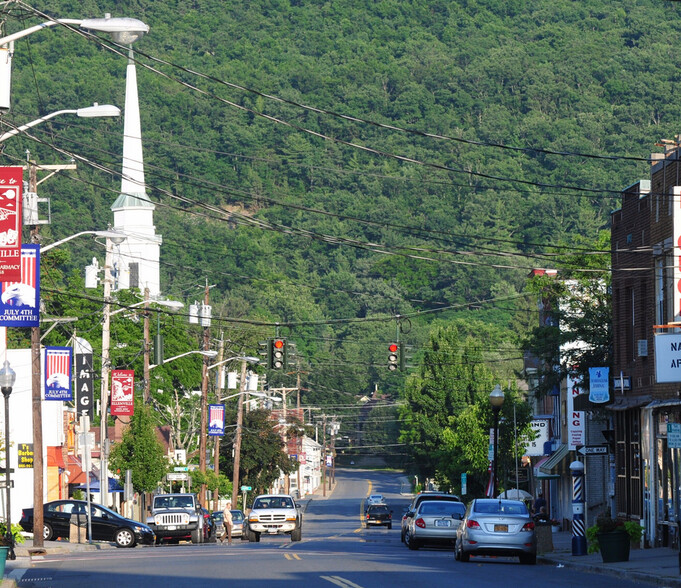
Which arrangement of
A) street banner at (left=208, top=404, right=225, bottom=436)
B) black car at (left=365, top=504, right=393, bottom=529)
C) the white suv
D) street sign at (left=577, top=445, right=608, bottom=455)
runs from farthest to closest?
black car at (left=365, top=504, right=393, bottom=529), street banner at (left=208, top=404, right=225, bottom=436), the white suv, street sign at (left=577, top=445, right=608, bottom=455)

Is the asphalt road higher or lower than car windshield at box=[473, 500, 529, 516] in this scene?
lower

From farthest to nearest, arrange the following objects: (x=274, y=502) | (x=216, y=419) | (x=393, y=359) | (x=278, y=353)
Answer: (x=216, y=419), (x=393, y=359), (x=274, y=502), (x=278, y=353)

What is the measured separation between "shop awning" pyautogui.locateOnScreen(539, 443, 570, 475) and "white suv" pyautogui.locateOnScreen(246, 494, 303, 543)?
1751cm

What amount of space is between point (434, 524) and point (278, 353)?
34.2 feet

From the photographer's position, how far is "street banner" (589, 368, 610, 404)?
35.4 meters

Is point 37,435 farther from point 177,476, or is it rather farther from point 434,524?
point 177,476

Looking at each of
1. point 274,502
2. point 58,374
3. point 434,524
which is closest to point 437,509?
point 434,524

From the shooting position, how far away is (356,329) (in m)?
176

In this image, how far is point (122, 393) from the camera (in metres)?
51.7

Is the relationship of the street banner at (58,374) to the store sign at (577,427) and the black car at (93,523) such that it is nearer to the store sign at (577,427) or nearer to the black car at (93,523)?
the black car at (93,523)

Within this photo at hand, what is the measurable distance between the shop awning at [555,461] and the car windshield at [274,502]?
57.1 ft

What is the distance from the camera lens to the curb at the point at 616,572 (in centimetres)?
2242

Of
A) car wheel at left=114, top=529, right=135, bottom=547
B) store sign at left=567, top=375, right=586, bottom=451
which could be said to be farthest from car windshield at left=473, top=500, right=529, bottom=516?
store sign at left=567, top=375, right=586, bottom=451

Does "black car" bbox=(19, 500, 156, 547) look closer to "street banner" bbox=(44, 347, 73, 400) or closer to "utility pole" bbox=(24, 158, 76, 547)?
"street banner" bbox=(44, 347, 73, 400)
